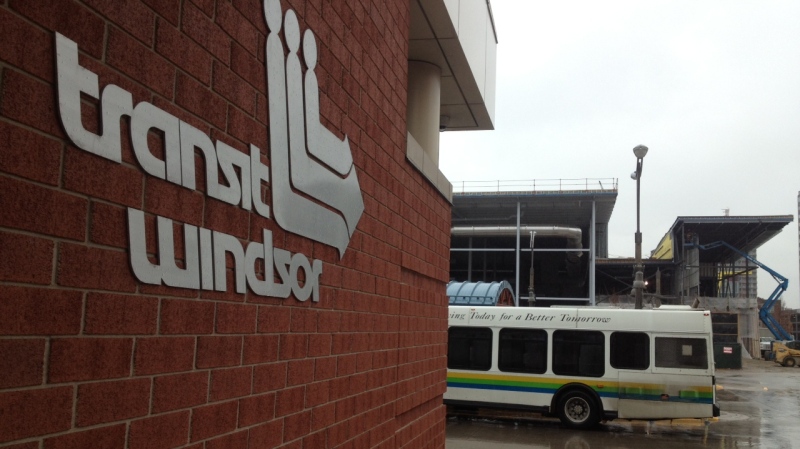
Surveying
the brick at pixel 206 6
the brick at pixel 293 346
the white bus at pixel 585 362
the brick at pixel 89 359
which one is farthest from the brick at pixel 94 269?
the white bus at pixel 585 362

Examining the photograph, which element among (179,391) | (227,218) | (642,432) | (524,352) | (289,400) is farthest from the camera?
(524,352)

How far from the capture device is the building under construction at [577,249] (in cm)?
4544

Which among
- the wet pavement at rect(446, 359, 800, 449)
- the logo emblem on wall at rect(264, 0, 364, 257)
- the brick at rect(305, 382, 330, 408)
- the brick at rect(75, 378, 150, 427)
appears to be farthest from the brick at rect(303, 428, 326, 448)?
the wet pavement at rect(446, 359, 800, 449)

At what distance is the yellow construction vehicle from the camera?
154ft

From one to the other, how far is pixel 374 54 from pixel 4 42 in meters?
3.12

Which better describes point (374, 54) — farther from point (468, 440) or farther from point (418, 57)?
point (468, 440)

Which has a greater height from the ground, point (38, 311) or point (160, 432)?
point (38, 311)

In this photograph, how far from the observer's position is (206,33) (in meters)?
2.66

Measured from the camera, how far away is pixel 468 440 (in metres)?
14.2

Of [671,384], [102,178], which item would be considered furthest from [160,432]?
[671,384]

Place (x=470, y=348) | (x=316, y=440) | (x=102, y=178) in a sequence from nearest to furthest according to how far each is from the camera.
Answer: (x=102, y=178)
(x=316, y=440)
(x=470, y=348)

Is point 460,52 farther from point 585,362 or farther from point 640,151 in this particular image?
point 640,151

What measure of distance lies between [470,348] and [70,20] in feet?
52.1

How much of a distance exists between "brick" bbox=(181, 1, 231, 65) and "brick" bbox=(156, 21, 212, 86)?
0.03 m
